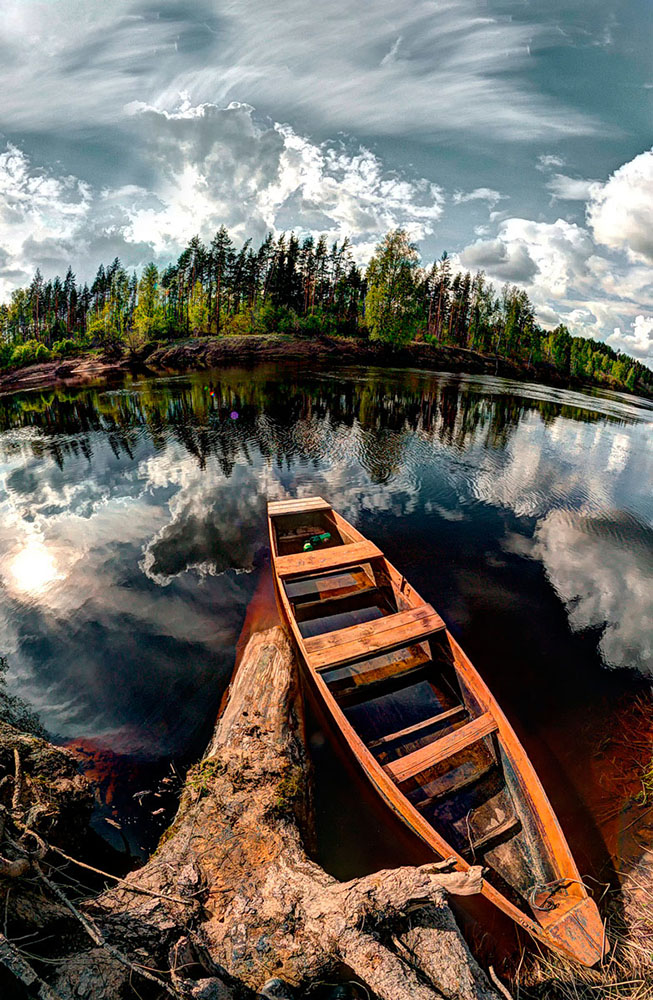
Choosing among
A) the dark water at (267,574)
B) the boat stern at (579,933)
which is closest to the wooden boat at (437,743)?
the boat stern at (579,933)

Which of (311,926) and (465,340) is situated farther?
(465,340)

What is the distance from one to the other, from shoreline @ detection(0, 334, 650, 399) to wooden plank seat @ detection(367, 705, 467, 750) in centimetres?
5476

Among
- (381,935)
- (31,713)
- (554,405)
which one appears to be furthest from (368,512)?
(554,405)

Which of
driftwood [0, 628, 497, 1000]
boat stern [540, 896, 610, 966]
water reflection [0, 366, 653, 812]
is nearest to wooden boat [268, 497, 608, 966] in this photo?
boat stern [540, 896, 610, 966]

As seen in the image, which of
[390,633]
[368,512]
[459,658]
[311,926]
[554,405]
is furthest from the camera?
[554,405]

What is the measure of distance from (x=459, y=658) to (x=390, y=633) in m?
1.28

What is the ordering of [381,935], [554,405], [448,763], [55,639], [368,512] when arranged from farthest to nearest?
[554,405], [368,512], [55,639], [448,763], [381,935]

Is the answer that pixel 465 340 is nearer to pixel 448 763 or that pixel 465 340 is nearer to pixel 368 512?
pixel 368 512

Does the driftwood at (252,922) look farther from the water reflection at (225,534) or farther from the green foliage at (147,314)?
the green foliage at (147,314)

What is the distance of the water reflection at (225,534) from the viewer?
8297 millimetres

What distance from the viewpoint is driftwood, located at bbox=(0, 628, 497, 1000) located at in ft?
9.66

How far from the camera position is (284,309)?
74.2 m

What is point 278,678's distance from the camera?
7453mm

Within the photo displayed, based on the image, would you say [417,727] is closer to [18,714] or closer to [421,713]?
[421,713]
